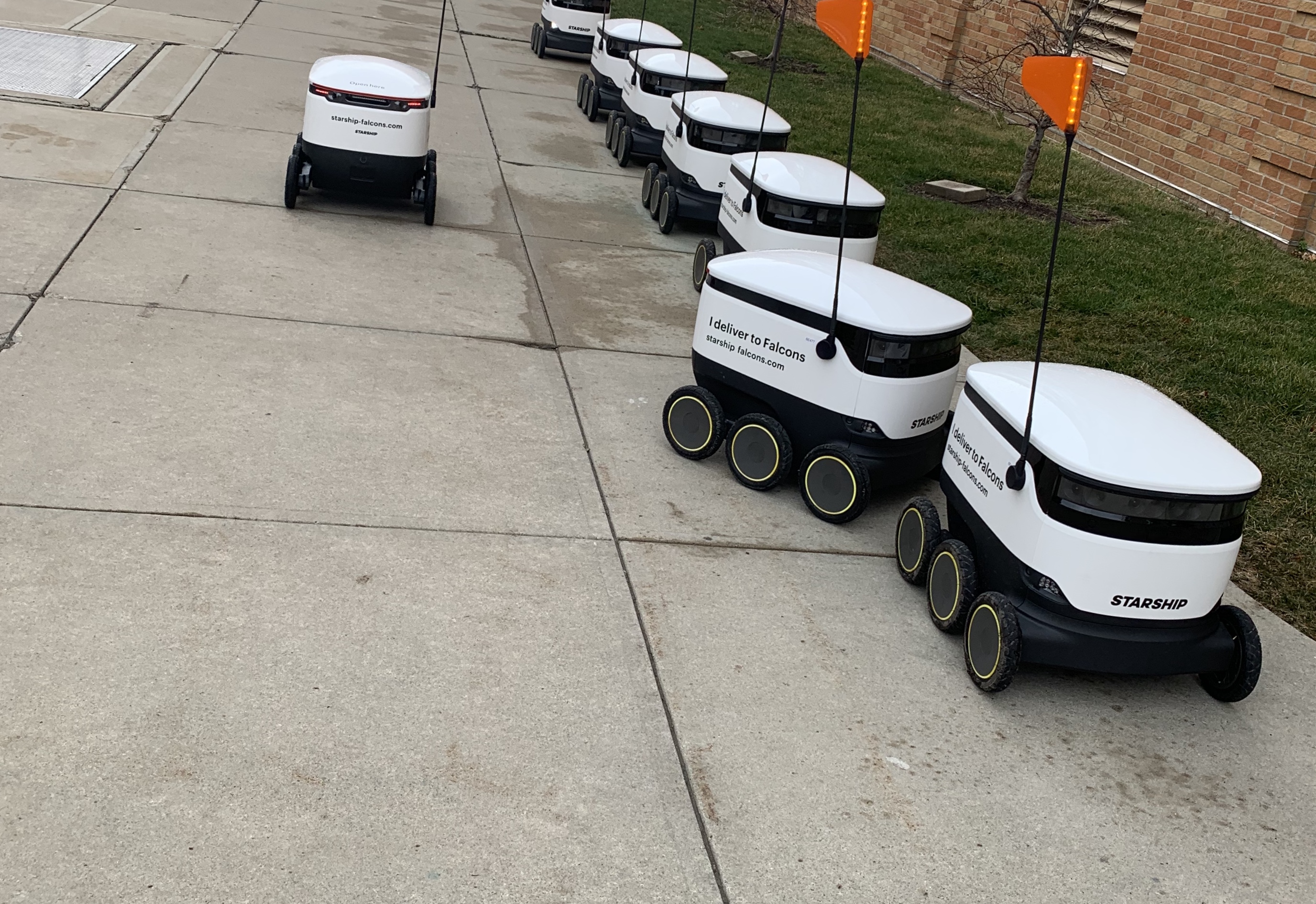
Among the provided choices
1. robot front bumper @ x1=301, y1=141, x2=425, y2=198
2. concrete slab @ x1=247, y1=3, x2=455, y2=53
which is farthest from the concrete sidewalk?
concrete slab @ x1=247, y1=3, x2=455, y2=53

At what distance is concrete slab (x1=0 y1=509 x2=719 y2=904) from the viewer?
3.44 metres

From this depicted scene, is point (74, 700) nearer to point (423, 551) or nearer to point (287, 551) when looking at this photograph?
point (287, 551)

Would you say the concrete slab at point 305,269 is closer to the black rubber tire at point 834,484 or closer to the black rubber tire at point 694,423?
the black rubber tire at point 694,423

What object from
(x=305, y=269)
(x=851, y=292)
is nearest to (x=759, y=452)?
(x=851, y=292)

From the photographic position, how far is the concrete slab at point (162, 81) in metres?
11.5

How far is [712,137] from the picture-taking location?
9.70 metres

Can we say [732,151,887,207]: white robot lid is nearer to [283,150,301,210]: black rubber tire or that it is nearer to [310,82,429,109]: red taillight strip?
[310,82,429,109]: red taillight strip

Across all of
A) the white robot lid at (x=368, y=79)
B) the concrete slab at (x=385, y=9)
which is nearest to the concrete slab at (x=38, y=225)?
the white robot lid at (x=368, y=79)

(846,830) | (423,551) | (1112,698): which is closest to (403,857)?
(846,830)

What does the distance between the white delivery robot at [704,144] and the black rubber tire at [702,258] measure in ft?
2.40

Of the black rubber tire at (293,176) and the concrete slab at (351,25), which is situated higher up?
the concrete slab at (351,25)

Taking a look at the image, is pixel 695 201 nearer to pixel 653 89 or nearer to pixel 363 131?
pixel 653 89

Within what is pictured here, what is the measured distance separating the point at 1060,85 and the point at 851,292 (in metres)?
1.55

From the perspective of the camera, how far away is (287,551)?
4930 mm
